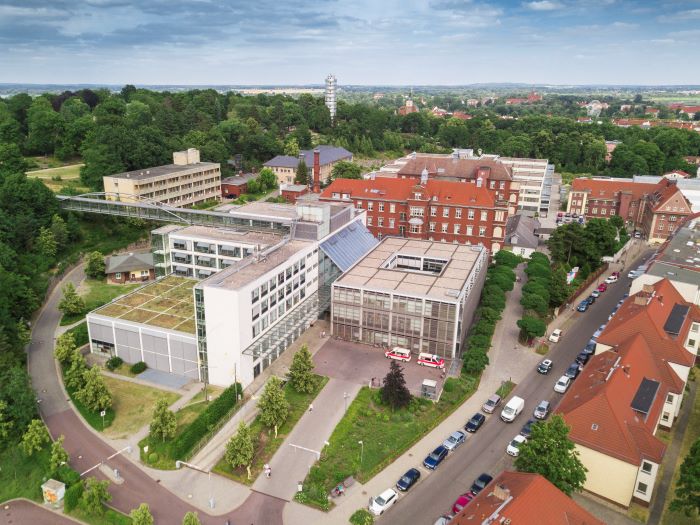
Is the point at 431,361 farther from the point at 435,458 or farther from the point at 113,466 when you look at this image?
the point at 113,466

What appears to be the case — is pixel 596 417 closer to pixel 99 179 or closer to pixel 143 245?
pixel 143 245

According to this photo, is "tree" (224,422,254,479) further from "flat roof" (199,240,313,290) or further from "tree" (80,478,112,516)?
"flat roof" (199,240,313,290)

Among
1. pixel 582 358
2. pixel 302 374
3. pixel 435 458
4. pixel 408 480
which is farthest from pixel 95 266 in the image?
pixel 582 358

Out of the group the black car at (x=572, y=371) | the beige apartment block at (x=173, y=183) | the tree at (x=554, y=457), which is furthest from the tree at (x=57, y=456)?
the beige apartment block at (x=173, y=183)

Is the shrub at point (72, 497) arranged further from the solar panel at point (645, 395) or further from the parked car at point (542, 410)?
the solar panel at point (645, 395)

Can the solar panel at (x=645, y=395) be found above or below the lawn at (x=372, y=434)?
above
